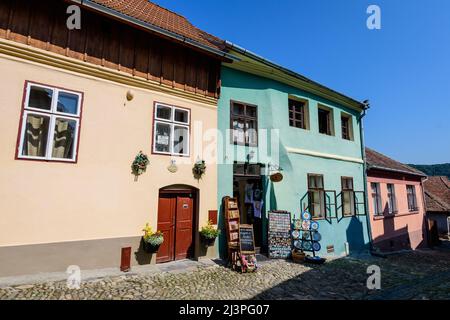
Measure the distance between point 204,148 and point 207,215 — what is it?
2.15 meters

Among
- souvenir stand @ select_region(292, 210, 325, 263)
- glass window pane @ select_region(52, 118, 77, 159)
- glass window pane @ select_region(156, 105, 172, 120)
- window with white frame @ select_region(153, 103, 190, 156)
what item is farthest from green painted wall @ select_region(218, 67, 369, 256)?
glass window pane @ select_region(52, 118, 77, 159)

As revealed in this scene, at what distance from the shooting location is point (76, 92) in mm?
6078

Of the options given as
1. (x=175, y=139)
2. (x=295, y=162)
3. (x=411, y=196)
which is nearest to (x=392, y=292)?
(x=295, y=162)

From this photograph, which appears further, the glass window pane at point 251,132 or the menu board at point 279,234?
the glass window pane at point 251,132

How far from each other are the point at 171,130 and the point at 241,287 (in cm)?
470

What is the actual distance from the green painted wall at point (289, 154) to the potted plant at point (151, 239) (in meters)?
2.15

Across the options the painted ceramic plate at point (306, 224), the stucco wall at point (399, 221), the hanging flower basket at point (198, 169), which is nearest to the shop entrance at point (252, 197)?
the hanging flower basket at point (198, 169)

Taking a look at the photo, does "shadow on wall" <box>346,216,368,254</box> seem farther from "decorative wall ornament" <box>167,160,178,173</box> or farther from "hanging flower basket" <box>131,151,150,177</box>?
"hanging flower basket" <box>131,151,150,177</box>

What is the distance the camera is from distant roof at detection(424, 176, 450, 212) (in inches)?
871

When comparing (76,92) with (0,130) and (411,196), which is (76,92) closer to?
(0,130)

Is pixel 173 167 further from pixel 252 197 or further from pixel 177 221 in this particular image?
pixel 252 197

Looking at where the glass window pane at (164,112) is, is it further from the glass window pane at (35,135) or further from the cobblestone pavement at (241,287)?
the cobblestone pavement at (241,287)

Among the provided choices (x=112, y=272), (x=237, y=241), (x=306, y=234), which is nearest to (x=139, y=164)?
(x=112, y=272)

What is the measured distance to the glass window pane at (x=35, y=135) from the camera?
5449mm
